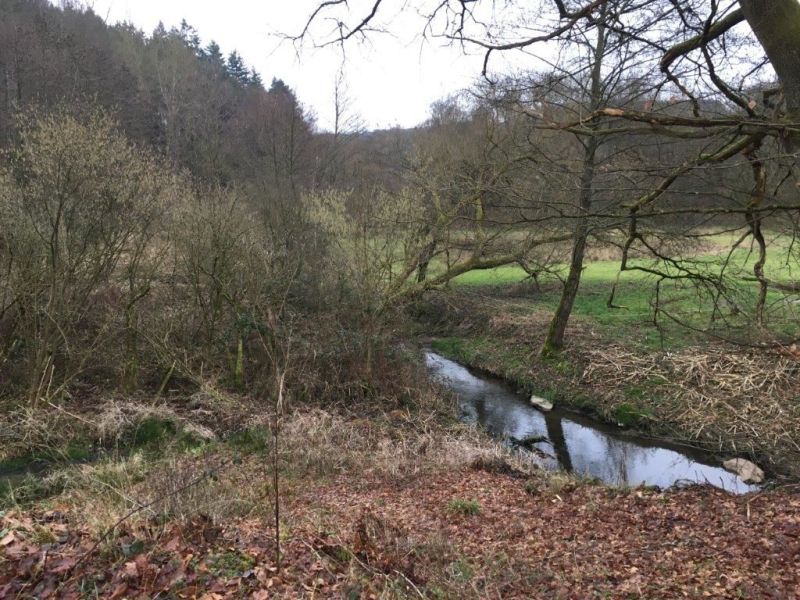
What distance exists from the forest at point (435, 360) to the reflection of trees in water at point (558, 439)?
0.26 feet

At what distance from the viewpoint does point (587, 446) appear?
1079cm

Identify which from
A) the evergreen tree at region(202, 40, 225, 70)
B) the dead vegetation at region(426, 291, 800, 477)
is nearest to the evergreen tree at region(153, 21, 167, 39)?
the evergreen tree at region(202, 40, 225, 70)

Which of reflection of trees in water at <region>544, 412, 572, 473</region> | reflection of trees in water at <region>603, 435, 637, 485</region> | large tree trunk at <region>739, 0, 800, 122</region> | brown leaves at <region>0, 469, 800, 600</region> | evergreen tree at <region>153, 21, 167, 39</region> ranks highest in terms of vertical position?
evergreen tree at <region>153, 21, 167, 39</region>

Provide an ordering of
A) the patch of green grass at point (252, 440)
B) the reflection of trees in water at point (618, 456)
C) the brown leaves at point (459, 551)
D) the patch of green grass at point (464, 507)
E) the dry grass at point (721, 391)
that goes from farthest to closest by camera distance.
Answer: the dry grass at point (721, 391) < the reflection of trees in water at point (618, 456) < the patch of green grass at point (252, 440) < the patch of green grass at point (464, 507) < the brown leaves at point (459, 551)

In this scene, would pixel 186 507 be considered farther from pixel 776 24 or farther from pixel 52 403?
pixel 52 403

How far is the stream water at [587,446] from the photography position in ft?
30.0

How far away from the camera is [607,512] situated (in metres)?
6.36

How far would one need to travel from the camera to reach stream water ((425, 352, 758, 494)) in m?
9.15

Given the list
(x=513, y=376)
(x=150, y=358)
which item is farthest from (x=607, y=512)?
(x=150, y=358)

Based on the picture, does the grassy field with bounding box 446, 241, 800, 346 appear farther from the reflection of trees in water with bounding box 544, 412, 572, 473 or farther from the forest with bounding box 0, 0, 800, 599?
the reflection of trees in water with bounding box 544, 412, 572, 473

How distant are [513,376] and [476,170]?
19.0 ft

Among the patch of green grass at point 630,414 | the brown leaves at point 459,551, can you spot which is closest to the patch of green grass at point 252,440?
the brown leaves at point 459,551

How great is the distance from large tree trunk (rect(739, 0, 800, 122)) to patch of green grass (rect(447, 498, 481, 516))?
4.97 meters

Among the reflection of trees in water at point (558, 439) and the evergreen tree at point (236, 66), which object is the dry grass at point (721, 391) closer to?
the reflection of trees in water at point (558, 439)
